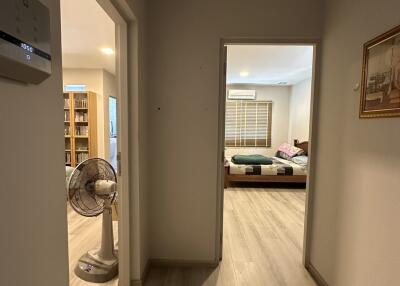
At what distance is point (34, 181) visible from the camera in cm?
71

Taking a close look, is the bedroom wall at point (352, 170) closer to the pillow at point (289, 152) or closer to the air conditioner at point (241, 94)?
the pillow at point (289, 152)

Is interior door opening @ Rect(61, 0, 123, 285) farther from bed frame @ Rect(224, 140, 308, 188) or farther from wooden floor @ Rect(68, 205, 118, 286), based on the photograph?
bed frame @ Rect(224, 140, 308, 188)

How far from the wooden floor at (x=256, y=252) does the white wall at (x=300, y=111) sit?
237 cm

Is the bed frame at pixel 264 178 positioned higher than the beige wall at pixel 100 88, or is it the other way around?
the beige wall at pixel 100 88

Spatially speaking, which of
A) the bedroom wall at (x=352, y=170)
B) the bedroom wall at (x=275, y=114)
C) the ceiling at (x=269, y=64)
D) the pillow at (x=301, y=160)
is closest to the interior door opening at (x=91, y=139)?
the bedroom wall at (x=352, y=170)

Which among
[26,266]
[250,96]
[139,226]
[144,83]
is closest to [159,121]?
[144,83]

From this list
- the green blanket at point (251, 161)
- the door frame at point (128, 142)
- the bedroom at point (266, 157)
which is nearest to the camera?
the door frame at point (128, 142)

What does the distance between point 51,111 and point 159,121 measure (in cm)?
132

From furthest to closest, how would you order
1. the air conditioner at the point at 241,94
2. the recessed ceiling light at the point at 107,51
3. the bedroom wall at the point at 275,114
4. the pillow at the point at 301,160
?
the bedroom wall at the point at 275,114, the air conditioner at the point at 241,94, the pillow at the point at 301,160, the recessed ceiling light at the point at 107,51

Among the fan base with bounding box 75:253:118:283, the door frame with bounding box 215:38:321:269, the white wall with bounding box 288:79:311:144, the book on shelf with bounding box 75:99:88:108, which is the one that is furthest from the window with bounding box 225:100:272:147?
the fan base with bounding box 75:253:118:283

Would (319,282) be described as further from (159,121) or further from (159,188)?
(159,121)

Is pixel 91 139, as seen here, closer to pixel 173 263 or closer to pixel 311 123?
pixel 173 263

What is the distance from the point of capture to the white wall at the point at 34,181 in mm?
617

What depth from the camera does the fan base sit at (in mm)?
2004
